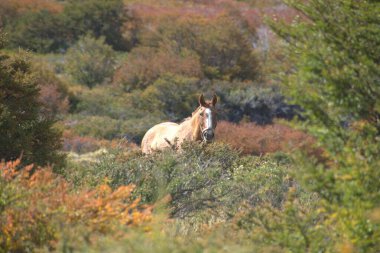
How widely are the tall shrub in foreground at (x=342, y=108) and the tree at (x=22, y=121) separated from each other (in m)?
4.96

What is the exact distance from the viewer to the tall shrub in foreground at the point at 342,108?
5.30 m

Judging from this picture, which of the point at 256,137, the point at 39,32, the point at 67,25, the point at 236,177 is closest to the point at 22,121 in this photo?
the point at 236,177

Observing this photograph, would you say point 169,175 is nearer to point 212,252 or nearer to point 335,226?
point 335,226

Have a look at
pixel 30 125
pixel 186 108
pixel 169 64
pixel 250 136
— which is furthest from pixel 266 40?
pixel 30 125

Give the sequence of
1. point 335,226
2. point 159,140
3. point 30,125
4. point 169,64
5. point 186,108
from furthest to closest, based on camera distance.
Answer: point 169,64
point 186,108
point 159,140
point 30,125
point 335,226

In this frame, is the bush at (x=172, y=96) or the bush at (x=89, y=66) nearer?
the bush at (x=172, y=96)

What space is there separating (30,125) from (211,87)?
19.7m

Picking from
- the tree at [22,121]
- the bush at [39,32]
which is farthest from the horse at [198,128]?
the bush at [39,32]

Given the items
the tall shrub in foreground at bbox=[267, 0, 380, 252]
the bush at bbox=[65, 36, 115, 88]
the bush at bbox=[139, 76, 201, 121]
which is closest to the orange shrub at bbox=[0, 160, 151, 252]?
the tall shrub in foreground at bbox=[267, 0, 380, 252]

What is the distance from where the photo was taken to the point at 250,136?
74.9 feet

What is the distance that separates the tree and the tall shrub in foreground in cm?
496

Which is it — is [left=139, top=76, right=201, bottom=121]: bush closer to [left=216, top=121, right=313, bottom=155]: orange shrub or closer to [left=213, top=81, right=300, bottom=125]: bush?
[left=213, top=81, right=300, bottom=125]: bush

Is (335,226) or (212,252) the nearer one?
(212,252)

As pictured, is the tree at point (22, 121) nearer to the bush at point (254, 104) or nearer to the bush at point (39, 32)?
the bush at point (254, 104)
